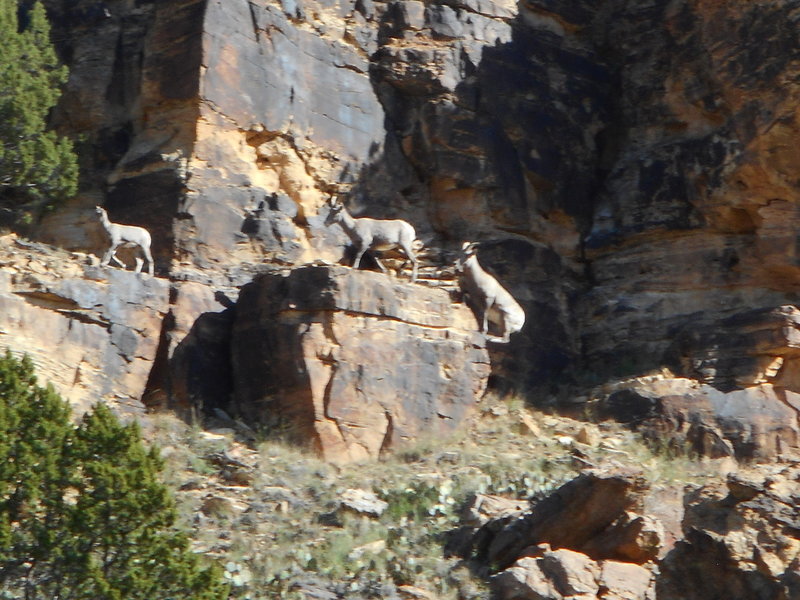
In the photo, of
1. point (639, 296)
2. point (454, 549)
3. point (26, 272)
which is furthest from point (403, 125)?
point (454, 549)

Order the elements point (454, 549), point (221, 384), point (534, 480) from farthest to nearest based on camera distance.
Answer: point (221, 384) → point (534, 480) → point (454, 549)

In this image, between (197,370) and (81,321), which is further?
(197,370)

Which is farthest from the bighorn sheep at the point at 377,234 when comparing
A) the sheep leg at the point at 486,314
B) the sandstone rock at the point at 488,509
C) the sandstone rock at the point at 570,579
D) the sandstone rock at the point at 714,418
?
the sandstone rock at the point at 570,579

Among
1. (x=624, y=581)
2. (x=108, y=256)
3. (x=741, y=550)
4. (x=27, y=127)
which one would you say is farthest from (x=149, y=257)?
(x=741, y=550)

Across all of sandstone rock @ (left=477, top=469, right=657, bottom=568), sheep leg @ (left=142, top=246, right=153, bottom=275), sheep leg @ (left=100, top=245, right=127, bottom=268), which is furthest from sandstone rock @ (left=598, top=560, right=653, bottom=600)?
sheep leg @ (left=100, top=245, right=127, bottom=268)

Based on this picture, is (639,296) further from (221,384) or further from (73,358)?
(73,358)

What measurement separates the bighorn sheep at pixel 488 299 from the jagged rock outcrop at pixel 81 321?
4.56 meters

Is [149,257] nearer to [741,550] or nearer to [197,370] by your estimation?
[197,370]

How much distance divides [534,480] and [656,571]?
3.37 meters

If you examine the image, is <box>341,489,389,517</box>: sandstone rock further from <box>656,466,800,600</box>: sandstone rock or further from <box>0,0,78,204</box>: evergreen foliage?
<box>0,0,78,204</box>: evergreen foliage

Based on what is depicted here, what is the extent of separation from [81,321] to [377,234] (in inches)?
191

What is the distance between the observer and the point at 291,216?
73.9 feet

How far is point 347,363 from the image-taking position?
19641mm

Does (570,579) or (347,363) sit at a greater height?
(347,363)
